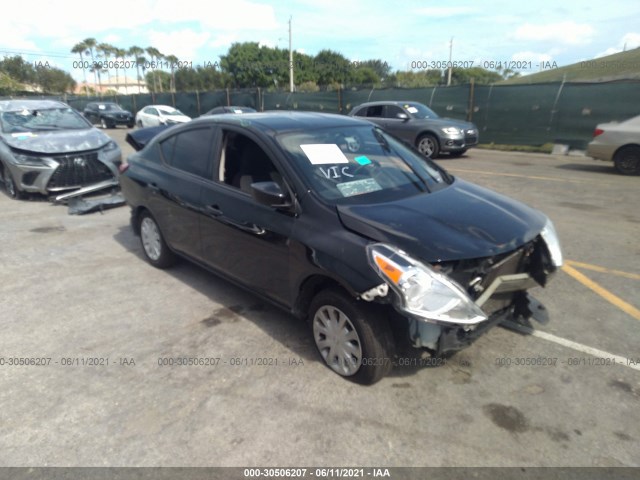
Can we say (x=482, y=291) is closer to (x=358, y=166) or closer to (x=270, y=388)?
(x=358, y=166)

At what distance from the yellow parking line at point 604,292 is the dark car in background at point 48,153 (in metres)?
7.54

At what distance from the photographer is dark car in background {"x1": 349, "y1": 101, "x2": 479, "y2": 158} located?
1272 cm

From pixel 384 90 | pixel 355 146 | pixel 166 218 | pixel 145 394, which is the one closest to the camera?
pixel 145 394

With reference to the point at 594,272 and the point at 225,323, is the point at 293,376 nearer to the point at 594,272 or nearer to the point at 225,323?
the point at 225,323

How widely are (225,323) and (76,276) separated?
6.99 feet

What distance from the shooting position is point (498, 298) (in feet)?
9.87

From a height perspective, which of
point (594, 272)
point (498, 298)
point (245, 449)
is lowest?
point (245, 449)

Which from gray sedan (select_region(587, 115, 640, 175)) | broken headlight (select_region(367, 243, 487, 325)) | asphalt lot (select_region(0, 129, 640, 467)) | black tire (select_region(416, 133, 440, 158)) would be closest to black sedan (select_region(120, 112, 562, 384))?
broken headlight (select_region(367, 243, 487, 325))

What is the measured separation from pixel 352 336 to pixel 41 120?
28.5 ft

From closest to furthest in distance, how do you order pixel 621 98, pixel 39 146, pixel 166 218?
1. pixel 166 218
2. pixel 39 146
3. pixel 621 98

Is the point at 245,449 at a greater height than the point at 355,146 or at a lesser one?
lesser

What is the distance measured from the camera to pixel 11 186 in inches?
336

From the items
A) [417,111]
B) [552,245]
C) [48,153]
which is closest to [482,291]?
[552,245]

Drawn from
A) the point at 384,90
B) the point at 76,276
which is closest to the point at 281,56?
the point at 384,90
